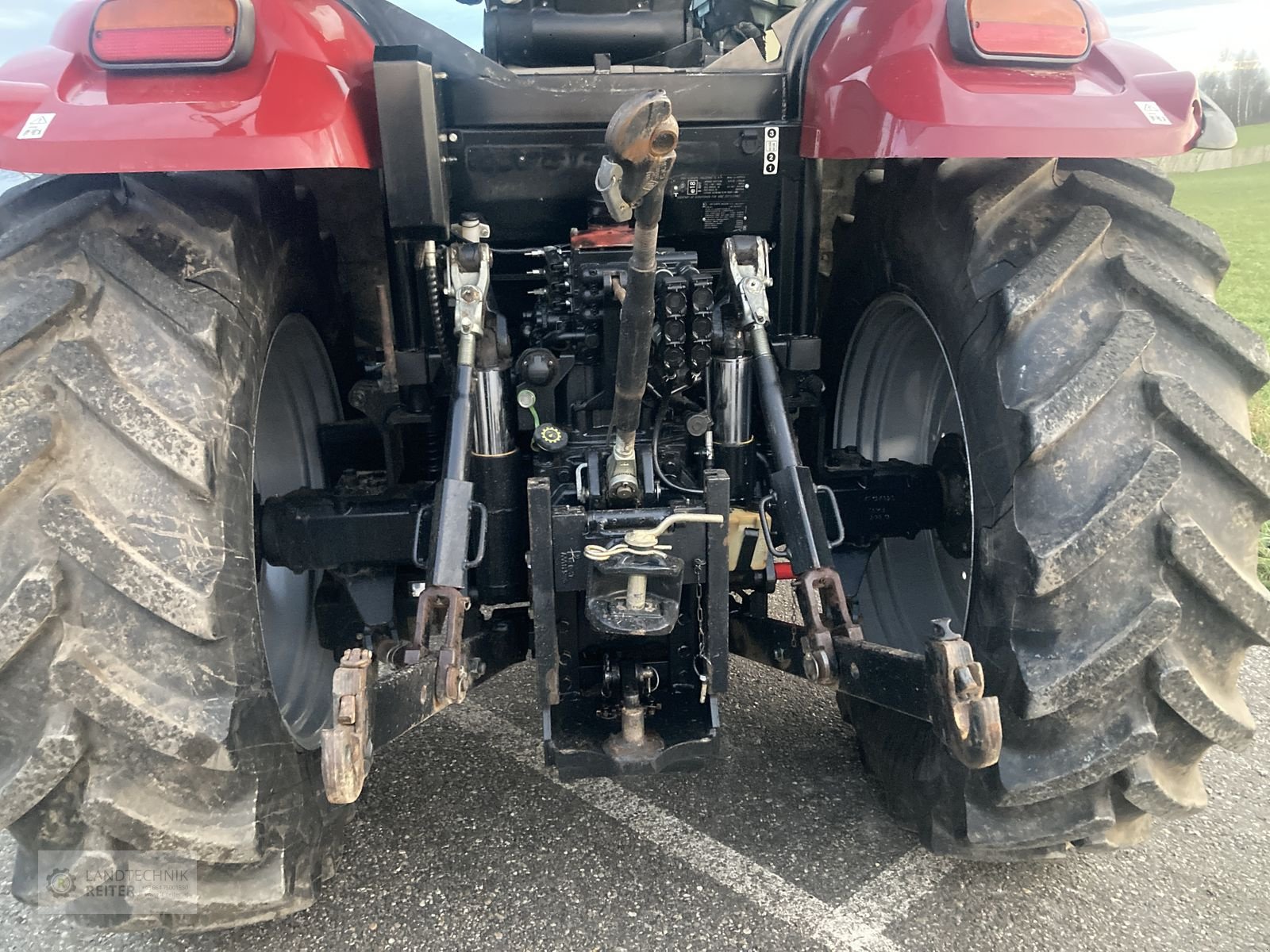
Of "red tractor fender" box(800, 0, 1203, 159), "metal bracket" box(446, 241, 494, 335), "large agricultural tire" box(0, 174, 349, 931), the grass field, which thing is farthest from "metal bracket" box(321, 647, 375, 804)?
the grass field

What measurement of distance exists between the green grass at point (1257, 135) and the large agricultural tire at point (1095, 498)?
32.0 metres

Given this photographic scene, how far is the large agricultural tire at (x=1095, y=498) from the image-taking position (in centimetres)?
167

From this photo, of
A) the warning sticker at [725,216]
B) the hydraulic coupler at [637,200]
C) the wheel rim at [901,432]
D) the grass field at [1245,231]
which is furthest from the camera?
the grass field at [1245,231]

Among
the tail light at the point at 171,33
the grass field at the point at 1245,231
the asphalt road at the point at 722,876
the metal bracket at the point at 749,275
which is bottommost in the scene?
the grass field at the point at 1245,231

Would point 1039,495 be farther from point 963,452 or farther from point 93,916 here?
point 93,916

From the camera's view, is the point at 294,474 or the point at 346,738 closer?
the point at 346,738

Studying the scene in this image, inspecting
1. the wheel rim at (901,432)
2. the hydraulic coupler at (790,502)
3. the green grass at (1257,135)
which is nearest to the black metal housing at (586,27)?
the hydraulic coupler at (790,502)

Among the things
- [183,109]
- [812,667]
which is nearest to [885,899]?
[812,667]

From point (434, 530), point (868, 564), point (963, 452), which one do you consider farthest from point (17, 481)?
point (868, 564)

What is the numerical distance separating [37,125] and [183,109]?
0.25 meters

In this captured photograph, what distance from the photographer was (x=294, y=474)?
9.29 feet

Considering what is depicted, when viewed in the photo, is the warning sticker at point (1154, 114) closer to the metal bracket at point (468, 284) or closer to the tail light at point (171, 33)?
the metal bracket at point (468, 284)

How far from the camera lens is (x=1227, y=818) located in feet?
8.12

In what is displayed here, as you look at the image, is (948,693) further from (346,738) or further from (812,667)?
(346,738)
